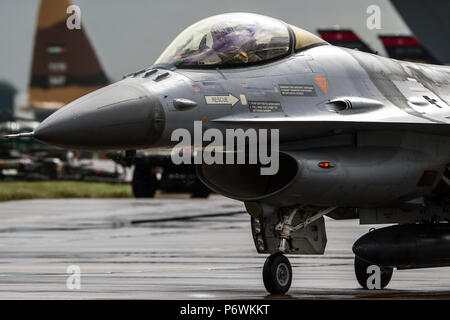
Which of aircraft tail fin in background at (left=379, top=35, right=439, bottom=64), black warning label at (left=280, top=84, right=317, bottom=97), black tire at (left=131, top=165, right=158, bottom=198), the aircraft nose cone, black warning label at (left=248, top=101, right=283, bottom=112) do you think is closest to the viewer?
the aircraft nose cone

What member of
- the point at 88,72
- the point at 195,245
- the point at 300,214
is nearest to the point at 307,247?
the point at 300,214

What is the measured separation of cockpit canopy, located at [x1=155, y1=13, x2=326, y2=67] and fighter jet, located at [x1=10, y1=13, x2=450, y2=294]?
0.01m

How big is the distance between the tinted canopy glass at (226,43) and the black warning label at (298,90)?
1.25 feet

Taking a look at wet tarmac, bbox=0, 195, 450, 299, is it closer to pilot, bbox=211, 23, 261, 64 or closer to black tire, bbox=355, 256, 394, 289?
black tire, bbox=355, 256, 394, 289

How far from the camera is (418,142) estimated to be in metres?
12.3

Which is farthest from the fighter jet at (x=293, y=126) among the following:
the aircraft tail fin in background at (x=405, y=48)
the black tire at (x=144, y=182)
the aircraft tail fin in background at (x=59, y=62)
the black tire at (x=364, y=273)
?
the aircraft tail fin in background at (x=405, y=48)

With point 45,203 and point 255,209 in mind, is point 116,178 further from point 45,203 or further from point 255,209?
point 255,209

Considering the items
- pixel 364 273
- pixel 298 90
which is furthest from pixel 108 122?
pixel 364 273

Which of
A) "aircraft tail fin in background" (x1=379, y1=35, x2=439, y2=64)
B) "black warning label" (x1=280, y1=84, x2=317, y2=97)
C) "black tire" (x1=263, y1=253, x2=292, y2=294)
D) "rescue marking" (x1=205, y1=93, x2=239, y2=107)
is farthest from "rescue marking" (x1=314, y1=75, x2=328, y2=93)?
"aircraft tail fin in background" (x1=379, y1=35, x2=439, y2=64)

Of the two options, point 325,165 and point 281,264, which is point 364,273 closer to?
point 281,264

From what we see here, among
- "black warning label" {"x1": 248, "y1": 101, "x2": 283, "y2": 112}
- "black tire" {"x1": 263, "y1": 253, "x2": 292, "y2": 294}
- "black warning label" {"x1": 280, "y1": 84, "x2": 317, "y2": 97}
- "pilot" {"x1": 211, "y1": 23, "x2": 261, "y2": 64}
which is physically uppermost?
"pilot" {"x1": 211, "y1": 23, "x2": 261, "y2": 64}

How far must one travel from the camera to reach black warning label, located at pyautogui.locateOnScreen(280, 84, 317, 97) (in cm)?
1181

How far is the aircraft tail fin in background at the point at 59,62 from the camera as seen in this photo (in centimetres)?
4120
